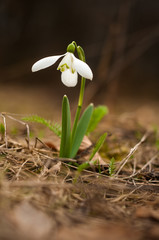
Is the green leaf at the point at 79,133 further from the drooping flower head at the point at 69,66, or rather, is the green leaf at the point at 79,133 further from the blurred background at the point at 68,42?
the blurred background at the point at 68,42

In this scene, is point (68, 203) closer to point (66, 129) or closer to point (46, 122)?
point (66, 129)

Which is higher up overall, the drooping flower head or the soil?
the drooping flower head

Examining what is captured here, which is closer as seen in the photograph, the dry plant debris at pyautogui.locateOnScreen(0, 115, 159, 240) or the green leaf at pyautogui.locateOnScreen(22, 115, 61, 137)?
the dry plant debris at pyautogui.locateOnScreen(0, 115, 159, 240)

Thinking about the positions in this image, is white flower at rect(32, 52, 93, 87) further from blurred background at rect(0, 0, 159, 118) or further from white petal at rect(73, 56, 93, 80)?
blurred background at rect(0, 0, 159, 118)

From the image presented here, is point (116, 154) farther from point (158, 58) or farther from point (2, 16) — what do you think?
point (2, 16)

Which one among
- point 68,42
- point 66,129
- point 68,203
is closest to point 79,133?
point 66,129

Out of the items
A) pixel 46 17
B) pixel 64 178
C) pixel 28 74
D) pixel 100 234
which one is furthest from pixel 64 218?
pixel 46 17

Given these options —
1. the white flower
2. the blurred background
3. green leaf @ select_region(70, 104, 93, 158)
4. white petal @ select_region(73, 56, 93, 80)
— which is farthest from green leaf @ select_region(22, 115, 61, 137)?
the blurred background
